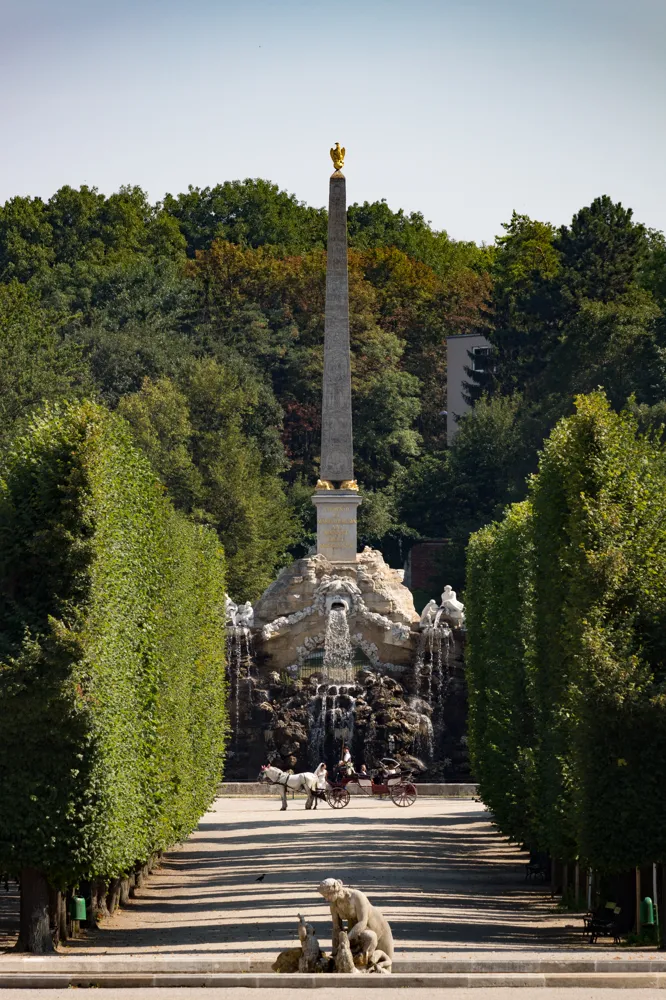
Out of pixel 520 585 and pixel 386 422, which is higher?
pixel 386 422

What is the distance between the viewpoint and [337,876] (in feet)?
107

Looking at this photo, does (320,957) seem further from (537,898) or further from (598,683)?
(537,898)

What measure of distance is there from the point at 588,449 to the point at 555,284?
64311 millimetres

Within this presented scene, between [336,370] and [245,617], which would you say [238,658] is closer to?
[245,617]

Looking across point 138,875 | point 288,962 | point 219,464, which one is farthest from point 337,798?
point 219,464

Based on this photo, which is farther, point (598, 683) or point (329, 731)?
point (329, 731)

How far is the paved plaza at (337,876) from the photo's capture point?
1006 inches

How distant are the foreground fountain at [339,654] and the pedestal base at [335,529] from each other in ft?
0.12

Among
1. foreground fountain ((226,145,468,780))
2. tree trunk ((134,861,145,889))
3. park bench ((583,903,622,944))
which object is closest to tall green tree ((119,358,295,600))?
foreground fountain ((226,145,468,780))

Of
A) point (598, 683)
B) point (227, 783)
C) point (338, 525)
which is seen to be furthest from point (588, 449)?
point (338, 525)

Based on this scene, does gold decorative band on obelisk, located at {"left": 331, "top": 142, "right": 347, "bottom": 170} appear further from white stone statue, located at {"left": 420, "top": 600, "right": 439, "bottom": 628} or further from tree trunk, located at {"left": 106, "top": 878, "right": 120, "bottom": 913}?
tree trunk, located at {"left": 106, "top": 878, "right": 120, "bottom": 913}

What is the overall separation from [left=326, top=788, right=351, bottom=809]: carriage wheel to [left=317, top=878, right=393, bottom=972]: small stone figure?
3069cm

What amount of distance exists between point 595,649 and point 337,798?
26206mm

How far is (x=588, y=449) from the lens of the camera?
29.0m
